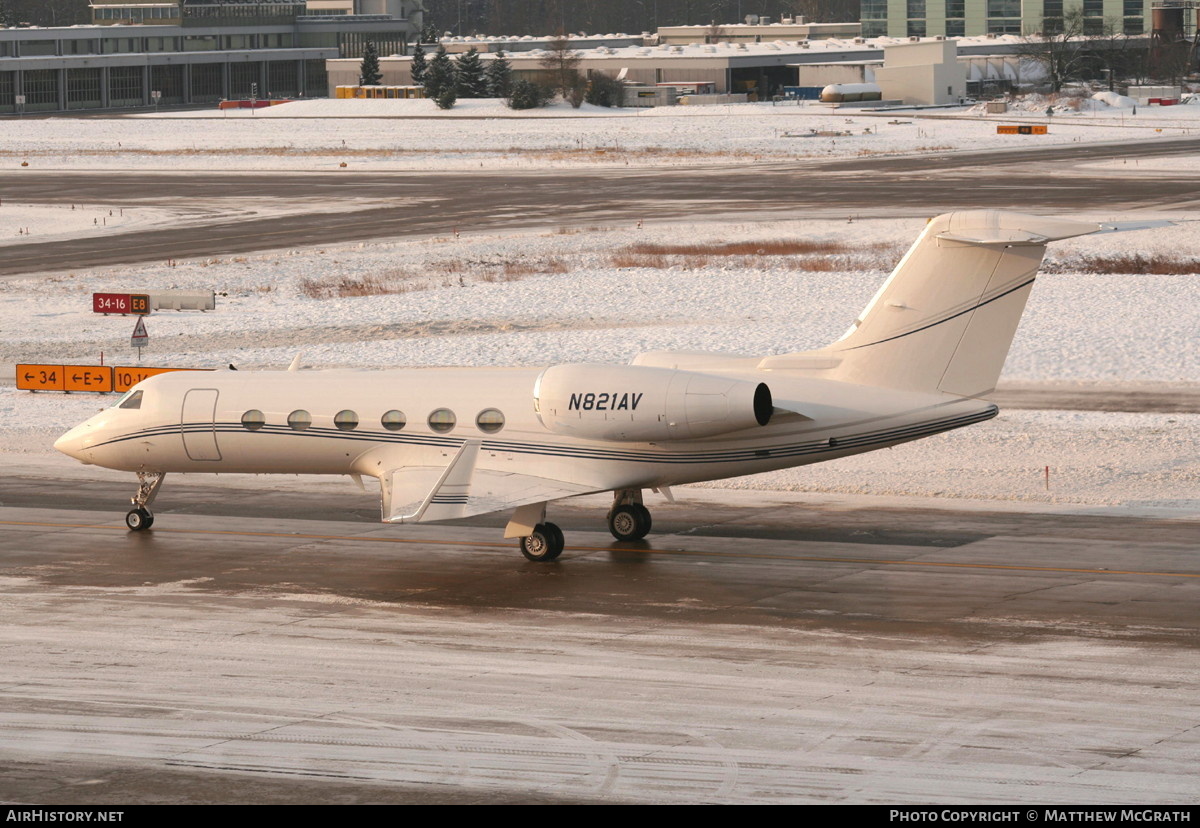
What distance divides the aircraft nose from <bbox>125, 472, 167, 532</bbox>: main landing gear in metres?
0.97

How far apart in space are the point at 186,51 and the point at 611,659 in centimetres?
17654

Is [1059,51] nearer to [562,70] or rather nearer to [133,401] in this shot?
[562,70]

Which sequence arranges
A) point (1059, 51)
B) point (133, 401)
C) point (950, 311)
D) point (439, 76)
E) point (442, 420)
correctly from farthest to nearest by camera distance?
1. point (1059, 51)
2. point (439, 76)
3. point (133, 401)
4. point (442, 420)
5. point (950, 311)

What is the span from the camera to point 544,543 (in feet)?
76.3

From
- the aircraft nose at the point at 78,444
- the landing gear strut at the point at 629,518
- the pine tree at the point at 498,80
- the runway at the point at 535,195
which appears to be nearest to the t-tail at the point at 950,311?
the landing gear strut at the point at 629,518

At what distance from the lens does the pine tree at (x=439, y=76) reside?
147750 mm

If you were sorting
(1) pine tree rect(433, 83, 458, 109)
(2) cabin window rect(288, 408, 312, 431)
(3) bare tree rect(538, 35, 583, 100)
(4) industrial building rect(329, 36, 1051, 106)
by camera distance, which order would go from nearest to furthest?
(2) cabin window rect(288, 408, 312, 431) → (4) industrial building rect(329, 36, 1051, 106) → (1) pine tree rect(433, 83, 458, 109) → (3) bare tree rect(538, 35, 583, 100)

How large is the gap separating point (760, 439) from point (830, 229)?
38.6 m

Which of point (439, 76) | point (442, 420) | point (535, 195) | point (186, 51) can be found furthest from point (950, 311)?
point (186, 51)

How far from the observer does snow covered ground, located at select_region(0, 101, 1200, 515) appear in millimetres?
29172

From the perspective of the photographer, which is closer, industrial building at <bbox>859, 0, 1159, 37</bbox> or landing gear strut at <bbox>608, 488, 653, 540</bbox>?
landing gear strut at <bbox>608, 488, 653, 540</bbox>

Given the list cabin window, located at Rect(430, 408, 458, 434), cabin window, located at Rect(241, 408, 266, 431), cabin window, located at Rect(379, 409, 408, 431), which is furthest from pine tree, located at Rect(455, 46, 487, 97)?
cabin window, located at Rect(430, 408, 458, 434)

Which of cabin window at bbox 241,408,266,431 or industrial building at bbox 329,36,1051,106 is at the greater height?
industrial building at bbox 329,36,1051,106

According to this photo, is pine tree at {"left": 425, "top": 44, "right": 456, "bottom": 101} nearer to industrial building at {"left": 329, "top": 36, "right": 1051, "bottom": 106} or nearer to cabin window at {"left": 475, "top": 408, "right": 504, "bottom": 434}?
industrial building at {"left": 329, "top": 36, "right": 1051, "bottom": 106}
